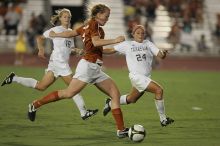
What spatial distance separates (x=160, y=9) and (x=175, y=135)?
24.5m

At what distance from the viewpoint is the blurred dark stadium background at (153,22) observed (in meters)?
31.7

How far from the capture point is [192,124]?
39.3ft

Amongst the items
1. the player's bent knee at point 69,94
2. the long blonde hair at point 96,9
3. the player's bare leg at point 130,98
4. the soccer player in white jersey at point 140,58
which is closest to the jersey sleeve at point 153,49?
the soccer player in white jersey at point 140,58

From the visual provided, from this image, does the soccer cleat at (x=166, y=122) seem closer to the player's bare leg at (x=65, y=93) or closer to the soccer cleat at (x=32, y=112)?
the player's bare leg at (x=65, y=93)

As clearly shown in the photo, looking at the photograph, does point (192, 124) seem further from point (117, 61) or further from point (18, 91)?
point (117, 61)

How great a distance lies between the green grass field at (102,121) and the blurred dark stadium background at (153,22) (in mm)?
12273

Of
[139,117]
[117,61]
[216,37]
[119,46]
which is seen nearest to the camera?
[119,46]

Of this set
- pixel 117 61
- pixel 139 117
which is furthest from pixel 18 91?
pixel 117 61

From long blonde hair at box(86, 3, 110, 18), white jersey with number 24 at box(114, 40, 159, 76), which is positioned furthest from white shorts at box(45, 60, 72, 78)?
long blonde hair at box(86, 3, 110, 18)

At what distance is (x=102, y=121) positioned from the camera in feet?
40.3

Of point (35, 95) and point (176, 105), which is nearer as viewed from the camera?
point (176, 105)

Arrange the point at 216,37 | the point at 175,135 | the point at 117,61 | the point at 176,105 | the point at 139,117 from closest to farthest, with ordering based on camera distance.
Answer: the point at 175,135 → the point at 139,117 → the point at 176,105 → the point at 117,61 → the point at 216,37

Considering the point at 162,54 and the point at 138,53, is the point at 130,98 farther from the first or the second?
the point at 162,54

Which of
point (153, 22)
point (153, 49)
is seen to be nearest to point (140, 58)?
point (153, 49)
